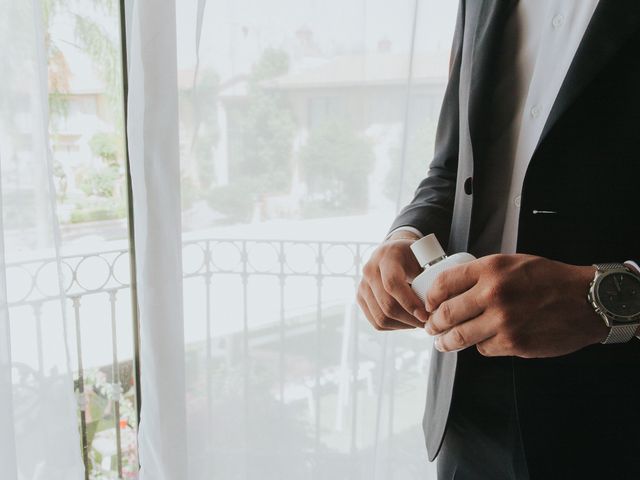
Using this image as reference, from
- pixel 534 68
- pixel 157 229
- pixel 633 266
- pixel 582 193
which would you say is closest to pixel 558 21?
pixel 534 68

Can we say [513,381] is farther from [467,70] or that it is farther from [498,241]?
[467,70]

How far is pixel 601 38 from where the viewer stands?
0.71 metres

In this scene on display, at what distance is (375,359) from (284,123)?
734mm

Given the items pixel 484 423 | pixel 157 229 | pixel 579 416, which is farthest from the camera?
pixel 157 229

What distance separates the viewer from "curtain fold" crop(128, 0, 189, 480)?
49.5 inches

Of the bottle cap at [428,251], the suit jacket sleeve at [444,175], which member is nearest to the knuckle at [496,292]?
the bottle cap at [428,251]

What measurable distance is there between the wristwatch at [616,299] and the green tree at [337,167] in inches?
36.4

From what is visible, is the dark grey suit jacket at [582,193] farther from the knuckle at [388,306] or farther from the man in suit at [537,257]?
the knuckle at [388,306]

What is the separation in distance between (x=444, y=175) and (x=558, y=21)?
34 centimetres

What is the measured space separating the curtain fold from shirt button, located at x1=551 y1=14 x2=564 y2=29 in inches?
32.5

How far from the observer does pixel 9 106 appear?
1112 millimetres

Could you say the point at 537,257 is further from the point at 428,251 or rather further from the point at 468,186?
the point at 468,186

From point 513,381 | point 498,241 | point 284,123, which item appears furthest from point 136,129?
point 513,381

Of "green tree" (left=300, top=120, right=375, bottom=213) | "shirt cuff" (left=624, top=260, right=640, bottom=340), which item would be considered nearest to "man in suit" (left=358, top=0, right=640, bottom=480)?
"shirt cuff" (left=624, top=260, right=640, bottom=340)
